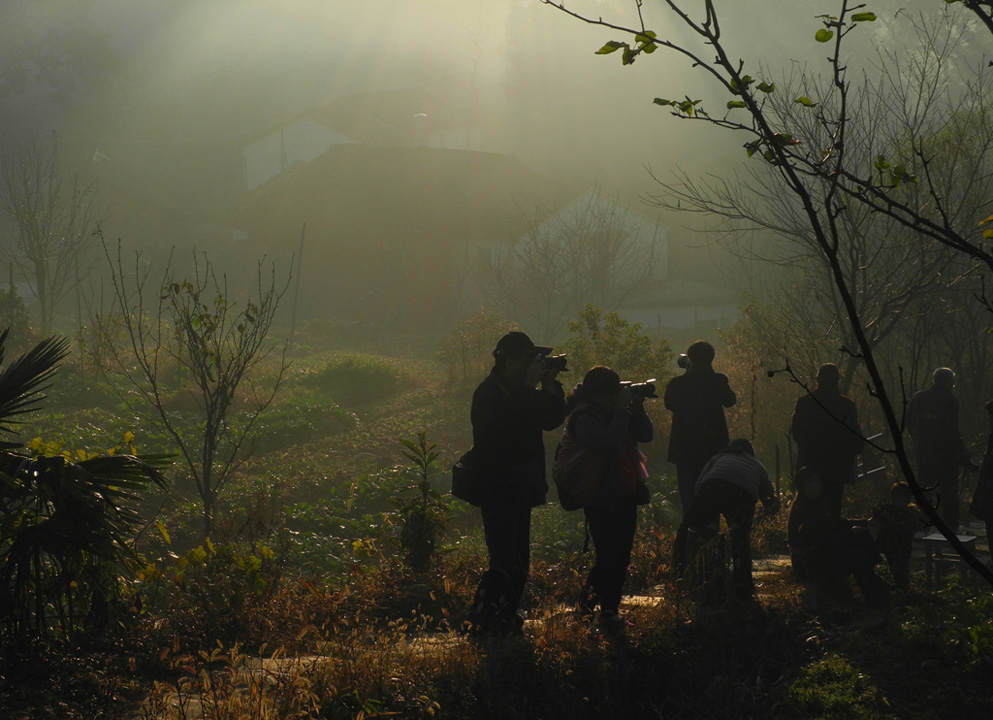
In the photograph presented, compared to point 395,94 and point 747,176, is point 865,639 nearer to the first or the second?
point 747,176

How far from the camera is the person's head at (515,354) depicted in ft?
17.2

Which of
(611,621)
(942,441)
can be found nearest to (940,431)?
(942,441)

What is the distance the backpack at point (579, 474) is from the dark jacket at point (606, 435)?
41mm

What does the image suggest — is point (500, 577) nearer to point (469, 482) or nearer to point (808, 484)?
point (469, 482)

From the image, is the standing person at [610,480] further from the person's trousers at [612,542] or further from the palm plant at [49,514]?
the palm plant at [49,514]

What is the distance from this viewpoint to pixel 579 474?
5254 mm

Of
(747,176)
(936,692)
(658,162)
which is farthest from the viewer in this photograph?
(658,162)

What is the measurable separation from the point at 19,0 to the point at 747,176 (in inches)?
2029

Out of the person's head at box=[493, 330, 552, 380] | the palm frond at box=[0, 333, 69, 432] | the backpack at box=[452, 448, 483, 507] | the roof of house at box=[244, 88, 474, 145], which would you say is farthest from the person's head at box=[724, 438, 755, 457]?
the roof of house at box=[244, 88, 474, 145]

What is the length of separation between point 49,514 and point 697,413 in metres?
5.00

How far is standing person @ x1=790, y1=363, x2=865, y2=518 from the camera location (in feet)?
21.9

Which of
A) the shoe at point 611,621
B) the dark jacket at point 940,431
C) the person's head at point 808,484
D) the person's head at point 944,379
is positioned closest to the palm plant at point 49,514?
the shoe at point 611,621

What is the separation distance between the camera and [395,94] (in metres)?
58.0

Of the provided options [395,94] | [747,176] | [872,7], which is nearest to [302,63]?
[395,94]
